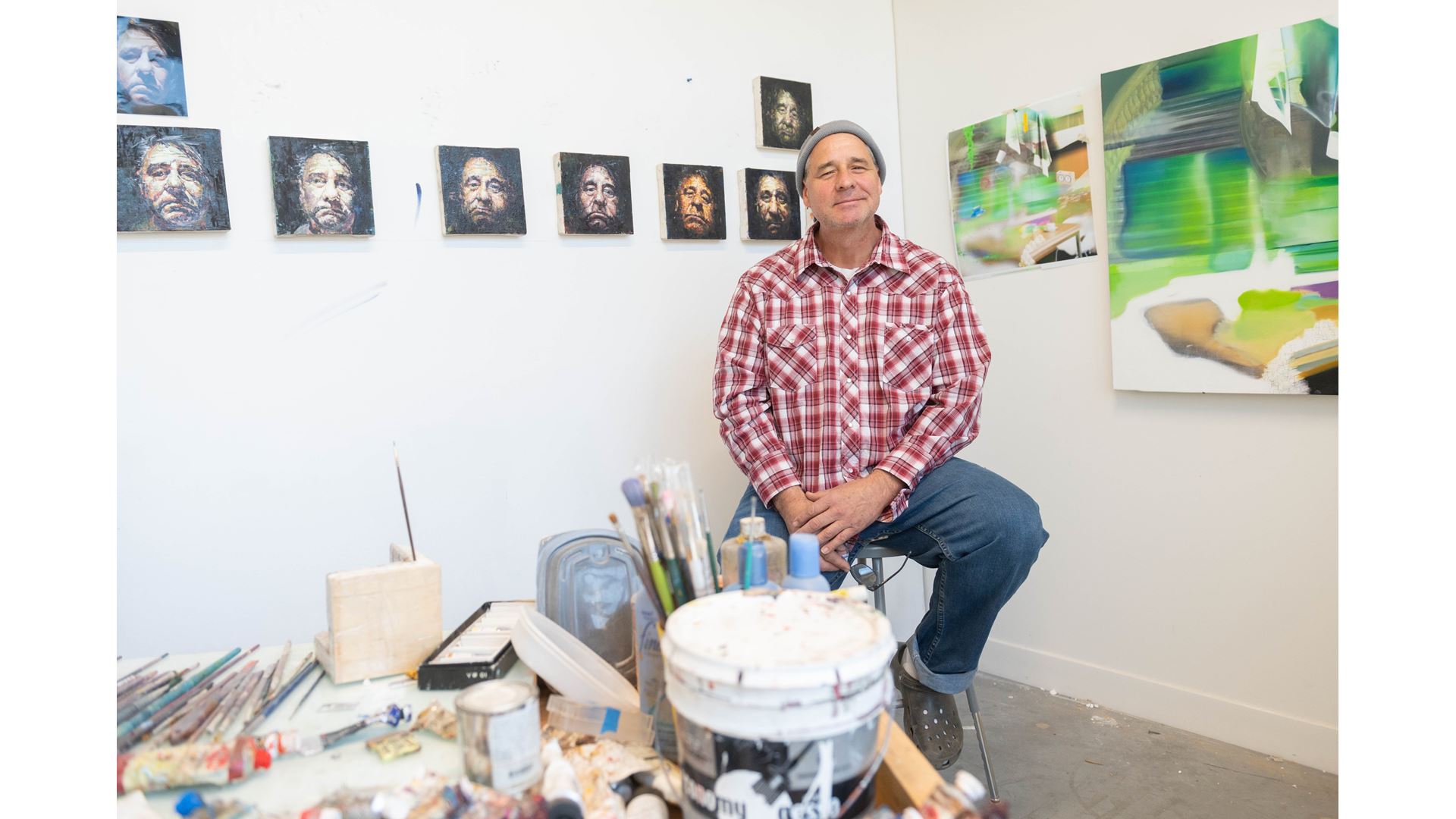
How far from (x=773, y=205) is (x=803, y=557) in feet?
5.47

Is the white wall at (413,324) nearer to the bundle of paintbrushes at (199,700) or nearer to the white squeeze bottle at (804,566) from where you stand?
the bundle of paintbrushes at (199,700)

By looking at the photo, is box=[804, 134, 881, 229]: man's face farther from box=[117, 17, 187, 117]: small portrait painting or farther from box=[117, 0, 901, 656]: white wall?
box=[117, 17, 187, 117]: small portrait painting

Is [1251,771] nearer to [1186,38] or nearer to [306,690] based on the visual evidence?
[1186,38]

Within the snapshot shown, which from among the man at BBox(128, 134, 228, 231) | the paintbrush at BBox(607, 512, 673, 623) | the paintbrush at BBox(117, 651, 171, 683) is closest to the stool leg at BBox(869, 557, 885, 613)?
the paintbrush at BBox(607, 512, 673, 623)

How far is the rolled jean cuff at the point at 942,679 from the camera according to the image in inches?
71.1

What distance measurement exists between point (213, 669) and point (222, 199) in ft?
3.48

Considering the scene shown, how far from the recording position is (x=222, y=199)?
1791 mm

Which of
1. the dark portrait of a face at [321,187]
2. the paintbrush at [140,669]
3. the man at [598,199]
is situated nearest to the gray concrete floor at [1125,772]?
the man at [598,199]

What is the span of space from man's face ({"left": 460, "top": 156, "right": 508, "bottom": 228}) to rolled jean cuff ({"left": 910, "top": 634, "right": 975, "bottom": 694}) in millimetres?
1354

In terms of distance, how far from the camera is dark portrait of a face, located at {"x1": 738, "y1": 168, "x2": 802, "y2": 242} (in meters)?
2.40

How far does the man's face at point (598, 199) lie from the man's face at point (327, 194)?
0.51 m

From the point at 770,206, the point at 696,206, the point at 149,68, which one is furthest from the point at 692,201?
the point at 149,68
